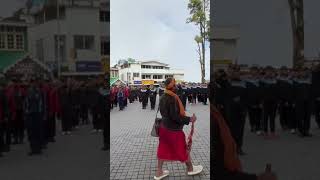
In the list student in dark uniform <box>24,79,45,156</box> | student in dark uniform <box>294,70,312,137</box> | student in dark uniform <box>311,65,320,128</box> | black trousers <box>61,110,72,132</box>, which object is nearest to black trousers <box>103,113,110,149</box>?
black trousers <box>61,110,72,132</box>

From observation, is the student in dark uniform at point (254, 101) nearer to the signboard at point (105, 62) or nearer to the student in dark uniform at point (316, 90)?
the student in dark uniform at point (316, 90)

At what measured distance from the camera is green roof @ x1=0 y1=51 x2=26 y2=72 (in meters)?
4.03

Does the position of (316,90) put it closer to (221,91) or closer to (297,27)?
(297,27)

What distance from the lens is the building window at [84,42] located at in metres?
4.25

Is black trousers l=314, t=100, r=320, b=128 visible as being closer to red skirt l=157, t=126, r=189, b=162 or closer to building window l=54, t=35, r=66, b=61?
red skirt l=157, t=126, r=189, b=162

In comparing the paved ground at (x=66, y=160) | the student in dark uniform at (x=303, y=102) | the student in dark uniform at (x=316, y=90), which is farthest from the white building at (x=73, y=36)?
the student in dark uniform at (x=316, y=90)

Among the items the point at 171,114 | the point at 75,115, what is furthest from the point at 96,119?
the point at 171,114

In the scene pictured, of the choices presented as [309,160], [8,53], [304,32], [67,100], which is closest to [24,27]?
[8,53]

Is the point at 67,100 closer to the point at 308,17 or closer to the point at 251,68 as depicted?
the point at 251,68

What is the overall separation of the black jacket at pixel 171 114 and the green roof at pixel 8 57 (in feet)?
6.74

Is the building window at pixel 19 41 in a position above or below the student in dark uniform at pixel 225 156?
above

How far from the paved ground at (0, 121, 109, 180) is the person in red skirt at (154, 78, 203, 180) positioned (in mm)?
1463

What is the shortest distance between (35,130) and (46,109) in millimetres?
222

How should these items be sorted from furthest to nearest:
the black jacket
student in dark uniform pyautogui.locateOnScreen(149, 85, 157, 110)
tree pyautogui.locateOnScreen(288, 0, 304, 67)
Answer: student in dark uniform pyautogui.locateOnScreen(149, 85, 157, 110) < the black jacket < tree pyautogui.locateOnScreen(288, 0, 304, 67)
